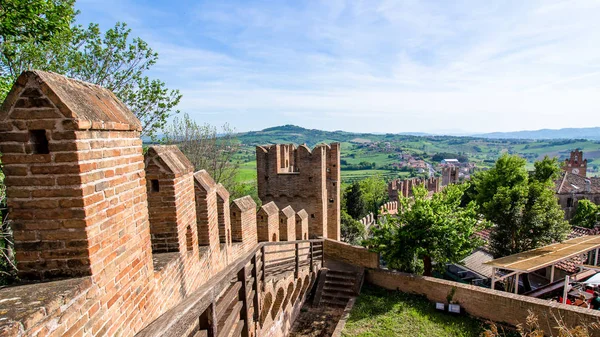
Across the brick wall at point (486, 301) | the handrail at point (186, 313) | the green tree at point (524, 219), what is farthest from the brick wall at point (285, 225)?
the green tree at point (524, 219)

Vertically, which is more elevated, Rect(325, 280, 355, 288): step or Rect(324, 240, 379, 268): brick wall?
Rect(324, 240, 379, 268): brick wall

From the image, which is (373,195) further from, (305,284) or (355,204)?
(305,284)

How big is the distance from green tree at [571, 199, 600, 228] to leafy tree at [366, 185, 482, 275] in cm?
1948

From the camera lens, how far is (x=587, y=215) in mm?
25203

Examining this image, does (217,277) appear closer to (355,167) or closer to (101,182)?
(101,182)

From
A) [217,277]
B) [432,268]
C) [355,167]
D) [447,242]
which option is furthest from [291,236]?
[355,167]

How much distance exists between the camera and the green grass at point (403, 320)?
10.1 metres

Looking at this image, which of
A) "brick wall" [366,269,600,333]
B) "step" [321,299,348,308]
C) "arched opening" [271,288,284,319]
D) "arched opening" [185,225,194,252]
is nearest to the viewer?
"arched opening" [185,225,194,252]

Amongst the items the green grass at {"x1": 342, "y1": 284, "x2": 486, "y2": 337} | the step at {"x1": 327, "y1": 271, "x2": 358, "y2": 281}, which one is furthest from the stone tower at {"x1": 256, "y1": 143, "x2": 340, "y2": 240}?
the green grass at {"x1": 342, "y1": 284, "x2": 486, "y2": 337}

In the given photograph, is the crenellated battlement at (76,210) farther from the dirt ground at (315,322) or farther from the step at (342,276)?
the step at (342,276)

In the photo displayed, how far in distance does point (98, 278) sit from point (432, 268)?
1391cm

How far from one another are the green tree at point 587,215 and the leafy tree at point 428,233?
1948cm

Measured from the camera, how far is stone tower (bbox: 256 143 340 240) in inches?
588

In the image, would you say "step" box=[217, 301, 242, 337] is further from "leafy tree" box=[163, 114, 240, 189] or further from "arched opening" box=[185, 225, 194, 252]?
"leafy tree" box=[163, 114, 240, 189]
